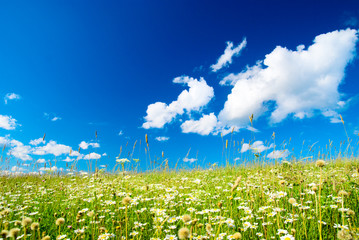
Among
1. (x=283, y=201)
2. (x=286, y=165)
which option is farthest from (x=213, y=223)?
(x=286, y=165)

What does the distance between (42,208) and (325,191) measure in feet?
20.3

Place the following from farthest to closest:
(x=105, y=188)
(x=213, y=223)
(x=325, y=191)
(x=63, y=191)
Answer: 1. (x=63, y=191)
2. (x=105, y=188)
3. (x=325, y=191)
4. (x=213, y=223)

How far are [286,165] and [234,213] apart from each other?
5.67 m

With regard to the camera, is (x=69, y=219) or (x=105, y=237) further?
(x=69, y=219)

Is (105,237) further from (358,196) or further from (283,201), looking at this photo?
(358,196)

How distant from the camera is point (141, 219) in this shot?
370 cm

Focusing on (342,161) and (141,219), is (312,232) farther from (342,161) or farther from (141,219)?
(342,161)

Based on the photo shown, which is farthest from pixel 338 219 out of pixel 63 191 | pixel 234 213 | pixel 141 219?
pixel 63 191

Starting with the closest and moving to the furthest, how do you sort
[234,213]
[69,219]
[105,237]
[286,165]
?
1. [105,237]
2. [234,213]
3. [69,219]
4. [286,165]

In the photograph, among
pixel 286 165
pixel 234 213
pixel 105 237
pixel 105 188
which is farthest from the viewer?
pixel 286 165

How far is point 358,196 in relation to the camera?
4.14 metres

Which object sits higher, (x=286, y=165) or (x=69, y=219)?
(x=286, y=165)

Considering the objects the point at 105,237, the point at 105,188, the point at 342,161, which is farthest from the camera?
the point at 342,161

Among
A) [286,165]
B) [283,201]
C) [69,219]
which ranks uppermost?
[286,165]
